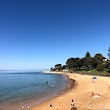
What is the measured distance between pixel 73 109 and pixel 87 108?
2715 millimetres

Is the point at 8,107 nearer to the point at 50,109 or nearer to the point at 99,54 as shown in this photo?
the point at 50,109

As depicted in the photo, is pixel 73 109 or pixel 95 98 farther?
pixel 95 98

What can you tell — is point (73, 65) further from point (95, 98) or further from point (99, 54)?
point (95, 98)

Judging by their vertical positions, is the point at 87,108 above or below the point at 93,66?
below

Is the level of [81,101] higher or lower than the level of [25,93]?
lower

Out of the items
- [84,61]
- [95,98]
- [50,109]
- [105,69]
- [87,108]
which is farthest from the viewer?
[84,61]

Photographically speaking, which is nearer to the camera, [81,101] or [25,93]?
[81,101]

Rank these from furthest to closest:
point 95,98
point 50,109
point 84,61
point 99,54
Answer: point 99,54 → point 84,61 → point 95,98 → point 50,109

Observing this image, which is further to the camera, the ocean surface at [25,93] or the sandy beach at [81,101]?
the ocean surface at [25,93]

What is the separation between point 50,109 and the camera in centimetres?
2472

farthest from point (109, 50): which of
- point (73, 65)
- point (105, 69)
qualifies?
point (73, 65)

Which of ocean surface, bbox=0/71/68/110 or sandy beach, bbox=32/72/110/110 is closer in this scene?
sandy beach, bbox=32/72/110/110

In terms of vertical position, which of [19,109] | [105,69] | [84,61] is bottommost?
[19,109]

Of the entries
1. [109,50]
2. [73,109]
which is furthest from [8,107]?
[109,50]
